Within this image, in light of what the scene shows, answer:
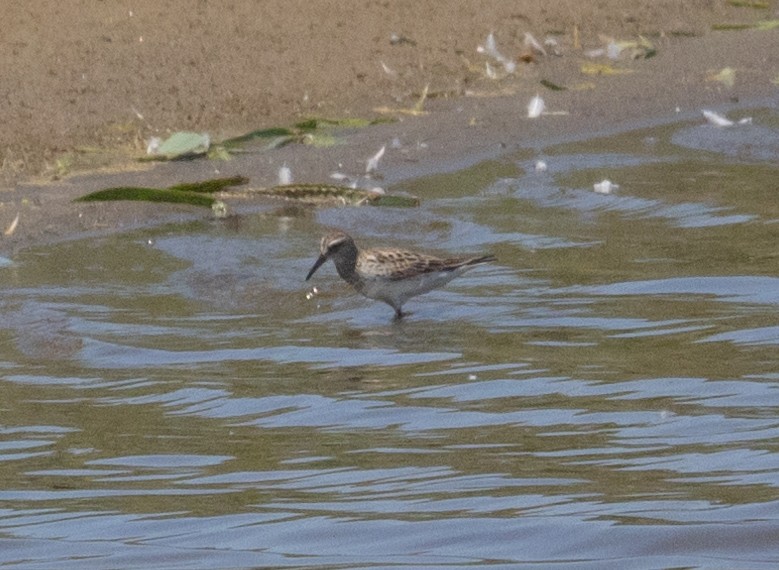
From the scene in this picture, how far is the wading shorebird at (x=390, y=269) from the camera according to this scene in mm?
8250

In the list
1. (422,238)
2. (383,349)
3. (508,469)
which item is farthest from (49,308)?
(508,469)

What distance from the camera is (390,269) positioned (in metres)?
8.25

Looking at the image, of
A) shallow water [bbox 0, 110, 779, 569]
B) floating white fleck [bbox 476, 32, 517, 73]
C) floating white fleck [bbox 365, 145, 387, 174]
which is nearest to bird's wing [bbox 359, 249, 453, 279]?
shallow water [bbox 0, 110, 779, 569]

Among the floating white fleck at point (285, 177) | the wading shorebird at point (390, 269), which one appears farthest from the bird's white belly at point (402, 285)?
the floating white fleck at point (285, 177)

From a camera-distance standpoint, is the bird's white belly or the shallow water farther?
the bird's white belly

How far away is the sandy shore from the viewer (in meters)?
11.1

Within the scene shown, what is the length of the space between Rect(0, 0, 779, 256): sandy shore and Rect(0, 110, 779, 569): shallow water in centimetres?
96

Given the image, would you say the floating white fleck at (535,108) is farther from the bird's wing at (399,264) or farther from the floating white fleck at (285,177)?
the bird's wing at (399,264)

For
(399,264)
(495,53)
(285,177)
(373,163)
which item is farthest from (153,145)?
(495,53)

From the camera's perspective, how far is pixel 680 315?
7.44m

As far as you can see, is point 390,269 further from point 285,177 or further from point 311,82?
point 311,82

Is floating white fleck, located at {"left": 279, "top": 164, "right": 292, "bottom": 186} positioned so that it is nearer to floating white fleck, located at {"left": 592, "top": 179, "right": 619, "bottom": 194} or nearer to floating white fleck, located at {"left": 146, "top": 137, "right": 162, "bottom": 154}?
floating white fleck, located at {"left": 146, "top": 137, "right": 162, "bottom": 154}

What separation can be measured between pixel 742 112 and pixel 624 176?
231 cm

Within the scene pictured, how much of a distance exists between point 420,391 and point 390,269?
1.88 meters
